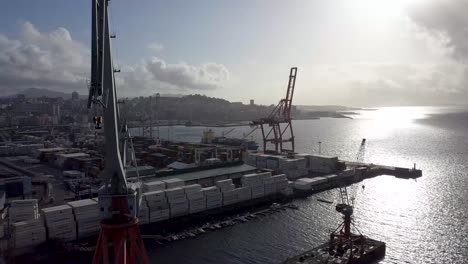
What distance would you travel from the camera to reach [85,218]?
2355cm

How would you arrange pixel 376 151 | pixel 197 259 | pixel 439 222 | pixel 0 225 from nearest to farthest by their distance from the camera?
1. pixel 197 259
2. pixel 0 225
3. pixel 439 222
4. pixel 376 151

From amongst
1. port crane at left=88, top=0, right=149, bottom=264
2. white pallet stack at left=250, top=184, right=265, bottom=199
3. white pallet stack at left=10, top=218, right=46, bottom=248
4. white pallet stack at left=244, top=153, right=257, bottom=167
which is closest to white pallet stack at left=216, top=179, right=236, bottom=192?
white pallet stack at left=250, top=184, right=265, bottom=199

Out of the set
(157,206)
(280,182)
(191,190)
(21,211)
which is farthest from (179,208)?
(280,182)

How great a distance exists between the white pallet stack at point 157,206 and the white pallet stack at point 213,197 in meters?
3.62

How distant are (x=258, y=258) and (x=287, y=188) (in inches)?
607

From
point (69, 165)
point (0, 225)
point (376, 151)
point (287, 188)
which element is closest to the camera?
point (0, 225)

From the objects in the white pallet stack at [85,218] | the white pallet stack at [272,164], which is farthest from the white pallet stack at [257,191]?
the white pallet stack at [85,218]

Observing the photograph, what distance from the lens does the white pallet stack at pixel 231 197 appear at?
3038cm

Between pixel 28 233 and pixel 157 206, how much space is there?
8222 mm

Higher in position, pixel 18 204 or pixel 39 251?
pixel 18 204

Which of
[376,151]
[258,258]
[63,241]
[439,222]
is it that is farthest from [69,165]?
[376,151]

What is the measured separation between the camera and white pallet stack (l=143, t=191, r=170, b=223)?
26.0m

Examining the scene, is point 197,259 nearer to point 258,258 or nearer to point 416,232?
point 258,258

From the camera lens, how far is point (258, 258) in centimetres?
2098
